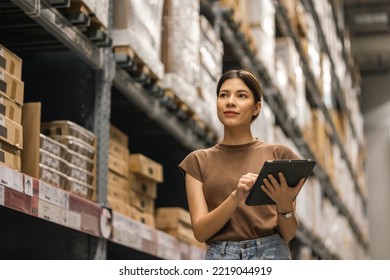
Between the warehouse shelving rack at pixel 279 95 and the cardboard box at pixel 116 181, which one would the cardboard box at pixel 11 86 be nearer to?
the cardboard box at pixel 116 181

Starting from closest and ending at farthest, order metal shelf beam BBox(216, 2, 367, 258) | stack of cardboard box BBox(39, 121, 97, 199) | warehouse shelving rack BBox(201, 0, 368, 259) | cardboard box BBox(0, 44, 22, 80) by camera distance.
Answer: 1. cardboard box BBox(0, 44, 22, 80)
2. stack of cardboard box BBox(39, 121, 97, 199)
3. warehouse shelving rack BBox(201, 0, 368, 259)
4. metal shelf beam BBox(216, 2, 367, 258)

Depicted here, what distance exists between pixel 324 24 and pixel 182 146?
566cm

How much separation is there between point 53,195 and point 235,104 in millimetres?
1272

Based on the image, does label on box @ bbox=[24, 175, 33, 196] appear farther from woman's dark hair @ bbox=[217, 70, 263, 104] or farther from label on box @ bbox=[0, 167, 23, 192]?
woman's dark hair @ bbox=[217, 70, 263, 104]

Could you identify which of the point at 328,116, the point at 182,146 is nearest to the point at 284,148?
the point at 182,146

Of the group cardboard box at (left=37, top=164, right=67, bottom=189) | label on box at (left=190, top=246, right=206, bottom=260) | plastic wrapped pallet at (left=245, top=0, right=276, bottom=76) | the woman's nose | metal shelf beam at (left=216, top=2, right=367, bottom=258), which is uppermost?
plastic wrapped pallet at (left=245, top=0, right=276, bottom=76)

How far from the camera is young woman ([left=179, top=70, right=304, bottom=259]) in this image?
210 centimetres

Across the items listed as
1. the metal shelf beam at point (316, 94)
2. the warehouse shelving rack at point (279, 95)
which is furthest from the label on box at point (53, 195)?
the metal shelf beam at point (316, 94)

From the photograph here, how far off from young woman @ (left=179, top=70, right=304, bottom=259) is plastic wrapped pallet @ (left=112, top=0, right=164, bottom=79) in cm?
189

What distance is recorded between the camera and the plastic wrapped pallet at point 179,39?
4.74 m

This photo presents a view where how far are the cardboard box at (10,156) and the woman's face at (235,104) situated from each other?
104 centimetres

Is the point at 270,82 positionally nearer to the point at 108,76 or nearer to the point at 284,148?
the point at 108,76

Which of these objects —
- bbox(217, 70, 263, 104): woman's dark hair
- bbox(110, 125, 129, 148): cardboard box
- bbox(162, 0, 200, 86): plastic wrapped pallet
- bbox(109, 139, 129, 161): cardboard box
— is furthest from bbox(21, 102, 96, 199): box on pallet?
bbox(217, 70, 263, 104): woman's dark hair

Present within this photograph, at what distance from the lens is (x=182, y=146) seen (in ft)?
19.5
